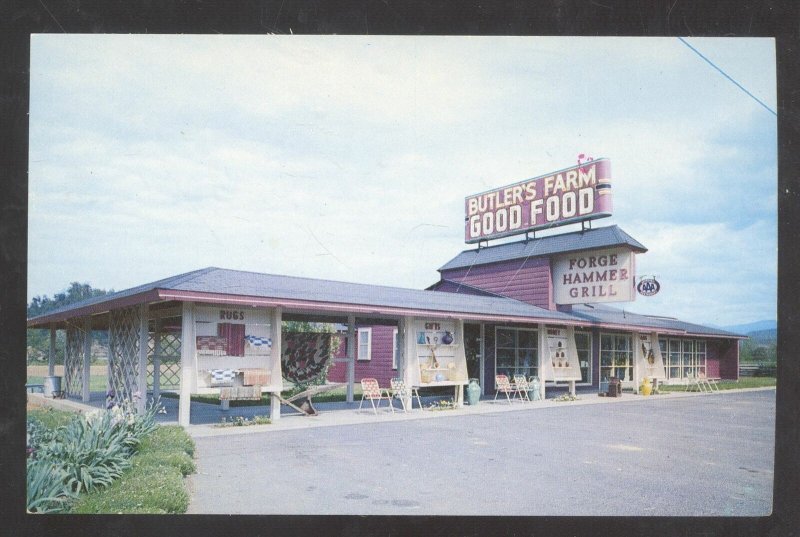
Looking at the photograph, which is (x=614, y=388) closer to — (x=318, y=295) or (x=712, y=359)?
(x=318, y=295)

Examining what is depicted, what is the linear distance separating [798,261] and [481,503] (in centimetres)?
439

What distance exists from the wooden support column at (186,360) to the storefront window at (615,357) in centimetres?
1853

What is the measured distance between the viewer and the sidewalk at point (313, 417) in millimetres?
12516

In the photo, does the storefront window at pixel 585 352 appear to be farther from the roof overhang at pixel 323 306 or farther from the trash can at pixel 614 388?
the roof overhang at pixel 323 306

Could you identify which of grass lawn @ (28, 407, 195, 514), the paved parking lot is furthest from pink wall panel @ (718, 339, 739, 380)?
grass lawn @ (28, 407, 195, 514)

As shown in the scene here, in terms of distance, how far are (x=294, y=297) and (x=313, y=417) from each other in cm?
305

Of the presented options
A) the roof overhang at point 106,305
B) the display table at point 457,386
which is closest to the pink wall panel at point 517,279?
the display table at point 457,386

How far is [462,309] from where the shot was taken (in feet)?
56.6

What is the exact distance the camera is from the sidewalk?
12516 millimetres

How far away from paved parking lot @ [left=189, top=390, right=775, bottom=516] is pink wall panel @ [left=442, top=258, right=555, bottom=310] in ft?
31.5

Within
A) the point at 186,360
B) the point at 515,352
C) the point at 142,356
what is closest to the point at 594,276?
the point at 515,352

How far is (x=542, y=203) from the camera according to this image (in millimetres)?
24109

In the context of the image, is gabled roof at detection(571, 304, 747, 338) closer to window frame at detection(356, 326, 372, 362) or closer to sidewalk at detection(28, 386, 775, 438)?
sidewalk at detection(28, 386, 775, 438)
